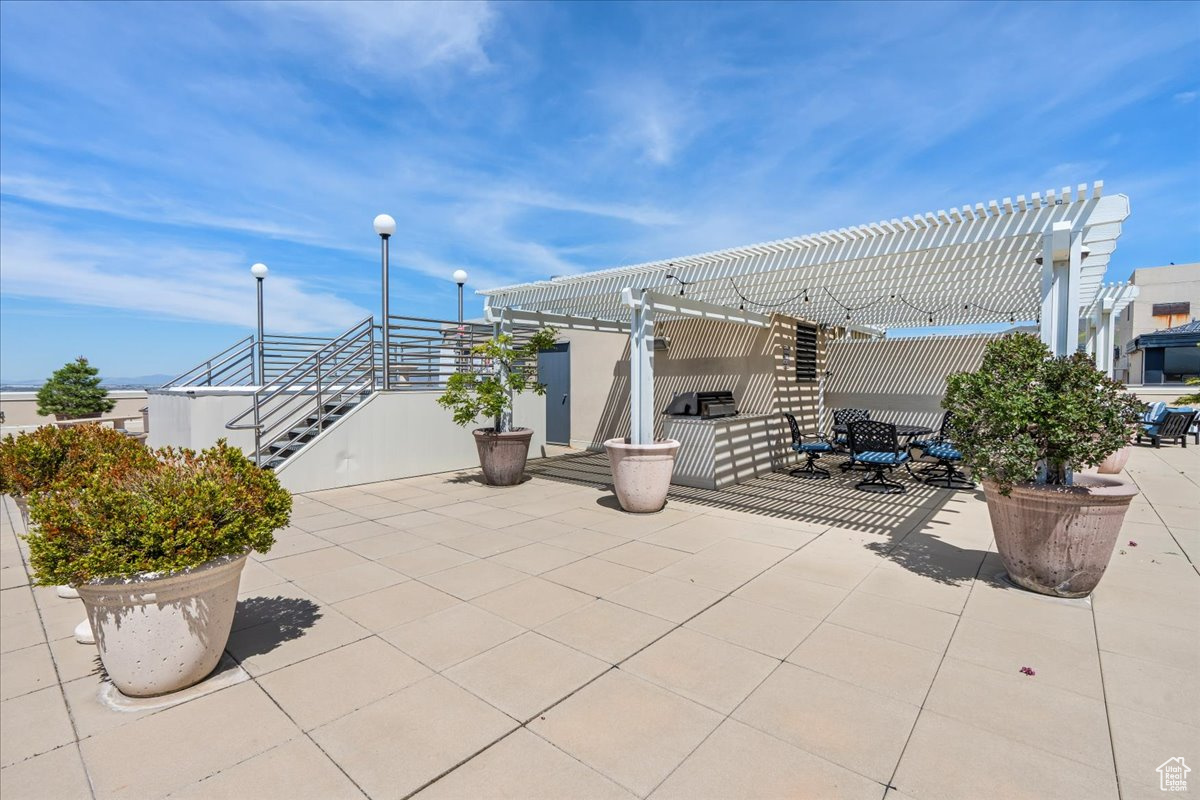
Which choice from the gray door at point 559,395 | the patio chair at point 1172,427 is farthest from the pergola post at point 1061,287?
the patio chair at point 1172,427

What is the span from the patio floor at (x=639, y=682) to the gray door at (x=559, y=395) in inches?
292

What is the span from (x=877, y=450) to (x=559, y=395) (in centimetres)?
678

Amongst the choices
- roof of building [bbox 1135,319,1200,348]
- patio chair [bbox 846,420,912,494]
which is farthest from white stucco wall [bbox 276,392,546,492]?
roof of building [bbox 1135,319,1200,348]

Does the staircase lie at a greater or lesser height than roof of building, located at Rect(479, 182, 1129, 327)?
lesser

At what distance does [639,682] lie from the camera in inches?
94.9

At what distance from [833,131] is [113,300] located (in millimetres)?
19420

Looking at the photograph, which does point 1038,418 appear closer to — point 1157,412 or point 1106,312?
point 1106,312

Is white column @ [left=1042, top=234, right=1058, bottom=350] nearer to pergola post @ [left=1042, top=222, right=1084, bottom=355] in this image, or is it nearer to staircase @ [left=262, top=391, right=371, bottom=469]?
pergola post @ [left=1042, top=222, right=1084, bottom=355]

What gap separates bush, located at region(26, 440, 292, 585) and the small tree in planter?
589 inches

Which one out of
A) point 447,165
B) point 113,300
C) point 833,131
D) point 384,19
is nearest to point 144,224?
point 113,300

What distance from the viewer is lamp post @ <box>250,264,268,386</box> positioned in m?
9.76

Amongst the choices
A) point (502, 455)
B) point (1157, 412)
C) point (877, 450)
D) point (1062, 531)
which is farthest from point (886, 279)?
point (1157, 412)

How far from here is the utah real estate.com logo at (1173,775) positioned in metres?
1.74

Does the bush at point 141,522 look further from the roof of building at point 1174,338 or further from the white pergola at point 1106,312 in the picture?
the roof of building at point 1174,338
